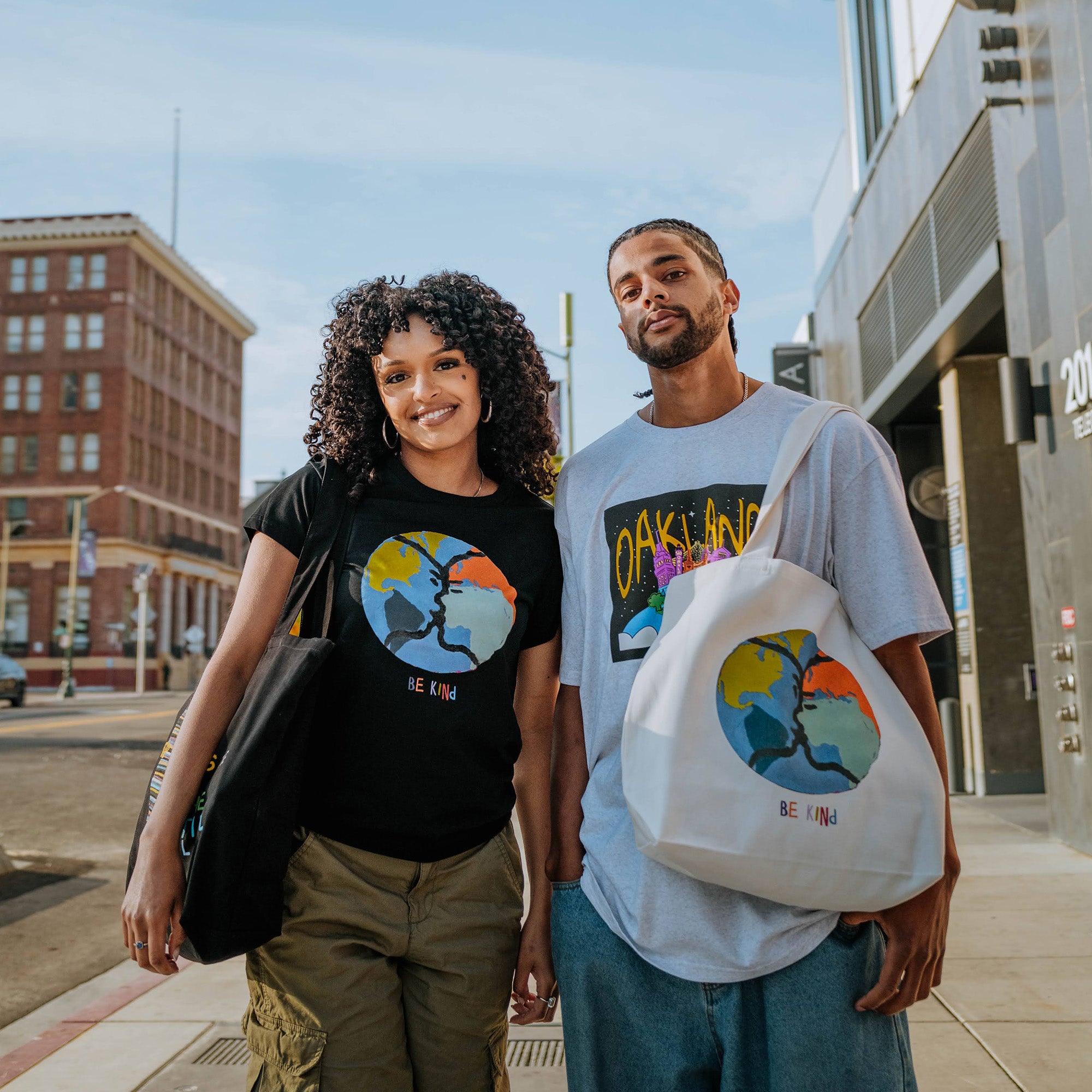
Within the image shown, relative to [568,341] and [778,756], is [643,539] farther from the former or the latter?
[568,341]

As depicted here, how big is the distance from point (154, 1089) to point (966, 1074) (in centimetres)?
272

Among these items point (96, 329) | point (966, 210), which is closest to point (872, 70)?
point (966, 210)

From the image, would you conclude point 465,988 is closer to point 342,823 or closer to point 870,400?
point 342,823

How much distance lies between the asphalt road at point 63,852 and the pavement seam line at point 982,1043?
3.87 meters

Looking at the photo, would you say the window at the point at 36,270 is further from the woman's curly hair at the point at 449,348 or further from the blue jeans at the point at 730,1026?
the blue jeans at the point at 730,1026

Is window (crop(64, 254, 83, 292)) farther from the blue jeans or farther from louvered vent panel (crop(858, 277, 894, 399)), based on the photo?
the blue jeans

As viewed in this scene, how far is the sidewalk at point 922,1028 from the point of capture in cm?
370

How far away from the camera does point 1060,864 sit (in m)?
7.23

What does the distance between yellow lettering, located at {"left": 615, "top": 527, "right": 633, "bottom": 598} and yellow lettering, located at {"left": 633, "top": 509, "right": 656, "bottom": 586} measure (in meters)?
0.01

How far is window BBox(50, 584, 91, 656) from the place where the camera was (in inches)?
2185

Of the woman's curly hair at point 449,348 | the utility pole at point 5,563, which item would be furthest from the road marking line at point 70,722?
the utility pole at point 5,563

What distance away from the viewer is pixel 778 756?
67.4 inches

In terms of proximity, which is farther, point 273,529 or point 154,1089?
point 154,1089

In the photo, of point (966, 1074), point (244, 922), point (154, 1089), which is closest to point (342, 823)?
point (244, 922)
